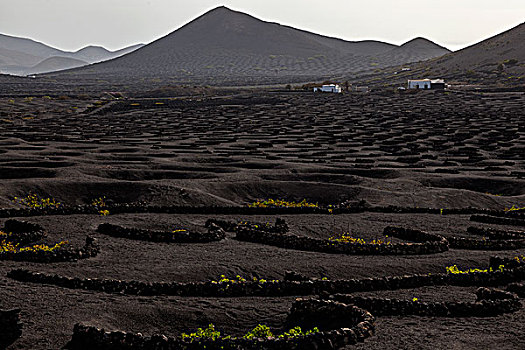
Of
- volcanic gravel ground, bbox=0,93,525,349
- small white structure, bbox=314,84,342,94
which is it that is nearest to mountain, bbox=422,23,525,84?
small white structure, bbox=314,84,342,94

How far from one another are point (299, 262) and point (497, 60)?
17358 centimetres

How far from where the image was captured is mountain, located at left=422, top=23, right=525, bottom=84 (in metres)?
152

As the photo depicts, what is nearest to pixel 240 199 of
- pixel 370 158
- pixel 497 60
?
pixel 370 158

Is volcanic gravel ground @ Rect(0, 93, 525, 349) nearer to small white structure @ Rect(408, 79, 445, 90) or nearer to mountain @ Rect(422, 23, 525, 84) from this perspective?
small white structure @ Rect(408, 79, 445, 90)

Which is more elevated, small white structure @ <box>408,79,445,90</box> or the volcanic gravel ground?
small white structure @ <box>408,79,445,90</box>

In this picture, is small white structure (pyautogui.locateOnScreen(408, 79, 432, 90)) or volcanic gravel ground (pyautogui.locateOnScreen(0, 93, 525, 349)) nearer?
volcanic gravel ground (pyautogui.locateOnScreen(0, 93, 525, 349))

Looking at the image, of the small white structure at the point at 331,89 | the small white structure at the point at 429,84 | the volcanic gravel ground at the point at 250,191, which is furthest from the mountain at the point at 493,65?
the volcanic gravel ground at the point at 250,191

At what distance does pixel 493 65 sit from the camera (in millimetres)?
170750

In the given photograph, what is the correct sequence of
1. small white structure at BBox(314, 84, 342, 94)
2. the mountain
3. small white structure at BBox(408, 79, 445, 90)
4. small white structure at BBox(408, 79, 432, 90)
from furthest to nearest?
the mountain
small white structure at BBox(314, 84, 342, 94)
small white structure at BBox(408, 79, 432, 90)
small white structure at BBox(408, 79, 445, 90)

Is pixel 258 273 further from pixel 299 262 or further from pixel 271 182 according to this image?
pixel 271 182

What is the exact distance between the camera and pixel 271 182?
37594 millimetres

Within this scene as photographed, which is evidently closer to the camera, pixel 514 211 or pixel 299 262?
pixel 299 262

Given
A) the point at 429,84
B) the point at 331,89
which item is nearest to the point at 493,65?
the point at 429,84

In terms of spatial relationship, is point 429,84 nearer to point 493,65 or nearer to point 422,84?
point 422,84
